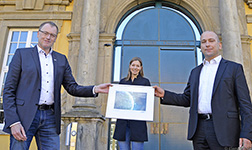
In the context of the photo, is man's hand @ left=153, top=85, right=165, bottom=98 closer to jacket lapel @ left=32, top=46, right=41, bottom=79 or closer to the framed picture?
the framed picture

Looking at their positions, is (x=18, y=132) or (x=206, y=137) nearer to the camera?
(x=18, y=132)

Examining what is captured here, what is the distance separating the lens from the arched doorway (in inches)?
260

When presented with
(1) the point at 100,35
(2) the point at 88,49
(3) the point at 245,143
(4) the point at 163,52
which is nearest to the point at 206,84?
(3) the point at 245,143

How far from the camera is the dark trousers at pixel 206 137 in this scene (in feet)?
7.84

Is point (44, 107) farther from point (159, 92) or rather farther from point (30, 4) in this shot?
point (30, 4)

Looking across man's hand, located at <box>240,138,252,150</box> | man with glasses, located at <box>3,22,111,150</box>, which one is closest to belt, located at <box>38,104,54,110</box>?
man with glasses, located at <box>3,22,111,150</box>

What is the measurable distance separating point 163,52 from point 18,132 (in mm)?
5645

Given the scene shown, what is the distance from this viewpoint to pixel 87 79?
618cm

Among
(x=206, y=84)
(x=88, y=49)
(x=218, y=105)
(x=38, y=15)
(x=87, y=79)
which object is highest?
(x=38, y=15)

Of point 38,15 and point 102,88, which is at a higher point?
point 38,15

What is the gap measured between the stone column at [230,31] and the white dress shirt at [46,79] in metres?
5.04

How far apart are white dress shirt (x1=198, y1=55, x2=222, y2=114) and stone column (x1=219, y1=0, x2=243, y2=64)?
390 cm

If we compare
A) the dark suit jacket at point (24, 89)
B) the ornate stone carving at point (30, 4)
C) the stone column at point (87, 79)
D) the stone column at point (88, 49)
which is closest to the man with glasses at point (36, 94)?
the dark suit jacket at point (24, 89)

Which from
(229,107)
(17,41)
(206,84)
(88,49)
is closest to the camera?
(229,107)
